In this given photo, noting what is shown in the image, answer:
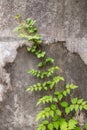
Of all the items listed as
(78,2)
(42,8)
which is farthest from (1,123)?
(78,2)

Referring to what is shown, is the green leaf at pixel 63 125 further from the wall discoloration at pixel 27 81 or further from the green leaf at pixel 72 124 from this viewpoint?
the wall discoloration at pixel 27 81

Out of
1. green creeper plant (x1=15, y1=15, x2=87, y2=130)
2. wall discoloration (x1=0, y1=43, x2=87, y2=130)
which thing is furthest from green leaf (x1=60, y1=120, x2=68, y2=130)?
wall discoloration (x1=0, y1=43, x2=87, y2=130)

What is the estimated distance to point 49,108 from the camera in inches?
97.3

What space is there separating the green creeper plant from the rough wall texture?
73 mm

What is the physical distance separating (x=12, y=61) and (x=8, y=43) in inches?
7.5

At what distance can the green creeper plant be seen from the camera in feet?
8.06

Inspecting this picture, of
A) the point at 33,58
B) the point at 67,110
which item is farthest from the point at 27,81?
the point at 67,110

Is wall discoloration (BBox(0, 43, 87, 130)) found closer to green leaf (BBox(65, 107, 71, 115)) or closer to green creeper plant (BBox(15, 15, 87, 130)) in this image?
green creeper plant (BBox(15, 15, 87, 130))

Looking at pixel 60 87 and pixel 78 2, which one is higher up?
pixel 78 2

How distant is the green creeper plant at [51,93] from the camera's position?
96.8 inches

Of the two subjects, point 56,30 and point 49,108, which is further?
point 56,30

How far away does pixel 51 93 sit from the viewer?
8.62 feet

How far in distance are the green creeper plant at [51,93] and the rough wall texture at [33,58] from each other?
0.24 ft

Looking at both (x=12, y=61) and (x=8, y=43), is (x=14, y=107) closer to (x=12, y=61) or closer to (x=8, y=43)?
(x=12, y=61)
